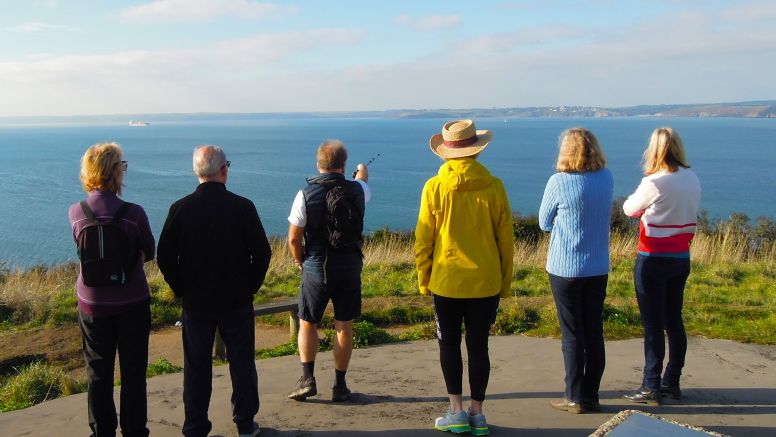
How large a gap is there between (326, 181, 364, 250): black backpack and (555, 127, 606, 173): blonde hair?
131cm

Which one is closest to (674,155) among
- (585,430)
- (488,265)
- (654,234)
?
(654,234)

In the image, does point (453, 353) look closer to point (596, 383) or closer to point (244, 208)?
point (596, 383)

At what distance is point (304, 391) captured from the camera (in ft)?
14.6

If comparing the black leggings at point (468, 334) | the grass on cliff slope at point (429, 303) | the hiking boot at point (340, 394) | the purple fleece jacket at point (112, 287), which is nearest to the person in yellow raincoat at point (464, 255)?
the black leggings at point (468, 334)

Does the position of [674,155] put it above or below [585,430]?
above

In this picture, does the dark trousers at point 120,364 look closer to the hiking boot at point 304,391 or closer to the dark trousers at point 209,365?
the dark trousers at point 209,365

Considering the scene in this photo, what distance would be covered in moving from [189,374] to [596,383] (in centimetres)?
249

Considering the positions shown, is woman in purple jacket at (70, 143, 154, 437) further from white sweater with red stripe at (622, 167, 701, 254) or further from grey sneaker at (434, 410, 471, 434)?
white sweater with red stripe at (622, 167, 701, 254)

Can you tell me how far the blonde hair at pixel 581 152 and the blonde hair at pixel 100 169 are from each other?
257 cm

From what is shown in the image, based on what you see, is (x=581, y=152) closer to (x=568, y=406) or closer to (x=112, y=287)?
(x=568, y=406)

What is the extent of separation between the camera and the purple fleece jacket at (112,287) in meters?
3.57

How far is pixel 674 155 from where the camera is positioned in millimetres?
4203

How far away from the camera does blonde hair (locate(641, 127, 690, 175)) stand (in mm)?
4184

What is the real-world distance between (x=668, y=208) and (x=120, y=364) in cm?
341
